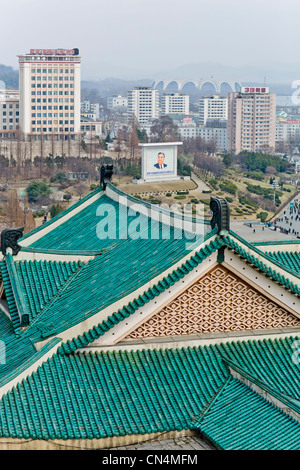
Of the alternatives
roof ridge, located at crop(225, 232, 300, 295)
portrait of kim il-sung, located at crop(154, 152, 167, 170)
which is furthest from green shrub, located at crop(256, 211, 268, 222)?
roof ridge, located at crop(225, 232, 300, 295)

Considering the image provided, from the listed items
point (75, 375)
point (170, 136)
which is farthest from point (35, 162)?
point (75, 375)

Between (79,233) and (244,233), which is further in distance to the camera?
(244,233)

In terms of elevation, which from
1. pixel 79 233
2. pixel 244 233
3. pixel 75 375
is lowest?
pixel 244 233

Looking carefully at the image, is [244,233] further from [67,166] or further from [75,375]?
[75,375]

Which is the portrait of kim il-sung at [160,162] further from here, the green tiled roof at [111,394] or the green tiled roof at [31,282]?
the green tiled roof at [111,394]

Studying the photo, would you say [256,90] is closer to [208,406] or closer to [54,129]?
[54,129]

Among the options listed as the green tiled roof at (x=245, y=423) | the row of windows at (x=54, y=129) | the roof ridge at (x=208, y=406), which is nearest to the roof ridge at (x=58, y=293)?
the roof ridge at (x=208, y=406)
